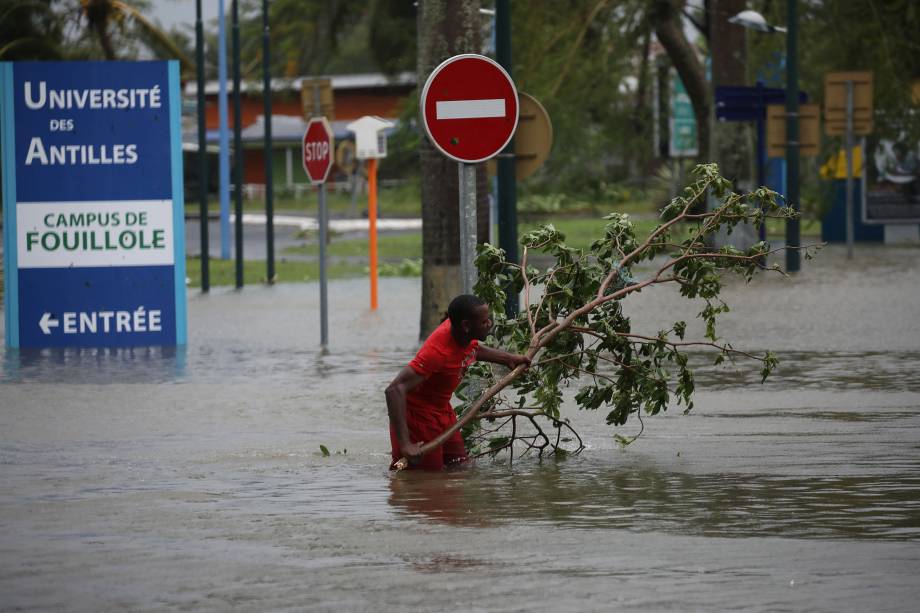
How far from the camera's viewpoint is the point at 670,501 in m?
9.01

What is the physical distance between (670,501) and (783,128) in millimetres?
22256

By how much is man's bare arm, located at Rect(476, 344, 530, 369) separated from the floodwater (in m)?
0.59

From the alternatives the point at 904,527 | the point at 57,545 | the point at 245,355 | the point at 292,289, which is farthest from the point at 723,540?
the point at 292,289

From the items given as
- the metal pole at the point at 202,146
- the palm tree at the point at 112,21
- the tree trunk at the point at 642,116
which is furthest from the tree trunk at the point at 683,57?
the palm tree at the point at 112,21

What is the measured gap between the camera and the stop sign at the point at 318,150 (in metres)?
19.3

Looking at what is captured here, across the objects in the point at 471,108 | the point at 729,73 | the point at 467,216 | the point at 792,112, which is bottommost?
the point at 467,216

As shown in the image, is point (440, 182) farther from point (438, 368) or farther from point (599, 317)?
point (438, 368)

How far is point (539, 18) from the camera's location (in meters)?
33.9

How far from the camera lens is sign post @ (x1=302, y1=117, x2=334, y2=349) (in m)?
19.0

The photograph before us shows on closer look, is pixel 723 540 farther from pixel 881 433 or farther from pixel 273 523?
pixel 881 433

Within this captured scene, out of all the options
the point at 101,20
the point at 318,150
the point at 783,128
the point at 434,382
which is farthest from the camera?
the point at 101,20

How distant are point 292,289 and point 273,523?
20.9 metres

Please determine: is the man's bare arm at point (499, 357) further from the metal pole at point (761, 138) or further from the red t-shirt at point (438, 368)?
the metal pole at point (761, 138)

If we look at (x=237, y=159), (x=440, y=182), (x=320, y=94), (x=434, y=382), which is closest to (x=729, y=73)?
(x=237, y=159)
